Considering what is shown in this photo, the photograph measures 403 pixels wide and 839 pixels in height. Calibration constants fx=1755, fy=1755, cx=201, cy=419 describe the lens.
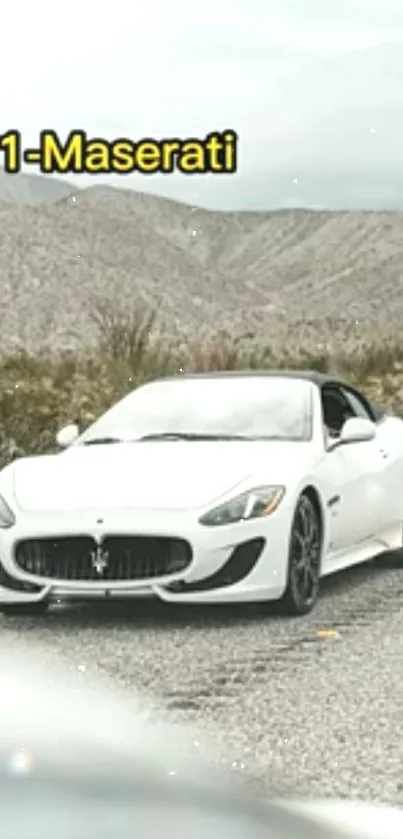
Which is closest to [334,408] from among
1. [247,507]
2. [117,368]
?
[247,507]

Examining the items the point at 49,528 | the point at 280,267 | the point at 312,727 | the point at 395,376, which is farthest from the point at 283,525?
the point at 280,267

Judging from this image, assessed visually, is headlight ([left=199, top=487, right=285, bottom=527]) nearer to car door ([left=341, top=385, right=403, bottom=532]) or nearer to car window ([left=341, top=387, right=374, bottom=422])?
car door ([left=341, top=385, right=403, bottom=532])

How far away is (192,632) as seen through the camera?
8.44 metres

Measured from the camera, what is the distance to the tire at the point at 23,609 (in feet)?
28.9

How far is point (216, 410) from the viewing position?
32.9 feet

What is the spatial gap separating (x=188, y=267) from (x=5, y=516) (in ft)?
333

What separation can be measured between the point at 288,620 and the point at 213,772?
713cm

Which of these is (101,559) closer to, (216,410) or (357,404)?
(216,410)

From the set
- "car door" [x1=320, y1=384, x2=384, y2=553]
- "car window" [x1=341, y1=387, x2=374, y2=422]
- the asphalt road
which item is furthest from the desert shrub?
the asphalt road

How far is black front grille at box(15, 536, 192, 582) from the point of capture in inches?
326

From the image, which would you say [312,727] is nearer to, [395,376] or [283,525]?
[283,525]

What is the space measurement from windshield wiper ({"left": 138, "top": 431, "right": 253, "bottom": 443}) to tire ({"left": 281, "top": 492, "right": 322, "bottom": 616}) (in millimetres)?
711

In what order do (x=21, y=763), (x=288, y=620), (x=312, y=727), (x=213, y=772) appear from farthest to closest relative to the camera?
(x=288, y=620) < (x=312, y=727) < (x=213, y=772) < (x=21, y=763)

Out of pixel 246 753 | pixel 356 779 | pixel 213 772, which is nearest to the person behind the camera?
pixel 213 772
